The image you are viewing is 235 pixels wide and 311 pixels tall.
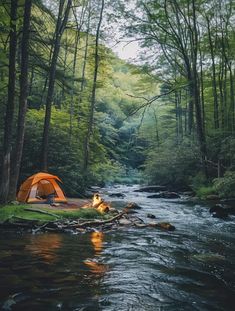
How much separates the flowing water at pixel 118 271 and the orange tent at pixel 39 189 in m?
4.11

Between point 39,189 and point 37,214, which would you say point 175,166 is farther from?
point 37,214

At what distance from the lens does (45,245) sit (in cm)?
825

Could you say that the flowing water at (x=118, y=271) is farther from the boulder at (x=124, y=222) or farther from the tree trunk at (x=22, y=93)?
the tree trunk at (x=22, y=93)

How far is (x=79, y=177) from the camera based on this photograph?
19094mm

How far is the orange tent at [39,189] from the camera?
43.9ft

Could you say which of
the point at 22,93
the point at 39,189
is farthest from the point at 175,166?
the point at 22,93

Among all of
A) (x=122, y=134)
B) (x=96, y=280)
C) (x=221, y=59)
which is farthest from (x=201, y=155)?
(x=122, y=134)

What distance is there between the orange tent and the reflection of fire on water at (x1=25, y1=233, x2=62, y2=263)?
4103mm

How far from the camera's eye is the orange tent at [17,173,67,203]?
43.9 feet

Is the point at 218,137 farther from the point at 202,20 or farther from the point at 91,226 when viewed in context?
the point at 91,226

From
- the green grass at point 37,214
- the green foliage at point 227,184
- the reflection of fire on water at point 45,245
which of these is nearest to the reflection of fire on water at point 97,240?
the reflection of fire on water at point 45,245

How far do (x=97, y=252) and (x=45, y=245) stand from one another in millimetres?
1282

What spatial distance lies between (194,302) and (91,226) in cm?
592

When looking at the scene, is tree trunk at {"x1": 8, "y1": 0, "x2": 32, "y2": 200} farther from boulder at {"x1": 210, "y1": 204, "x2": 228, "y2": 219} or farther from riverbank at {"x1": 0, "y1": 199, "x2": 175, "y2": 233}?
boulder at {"x1": 210, "y1": 204, "x2": 228, "y2": 219}
